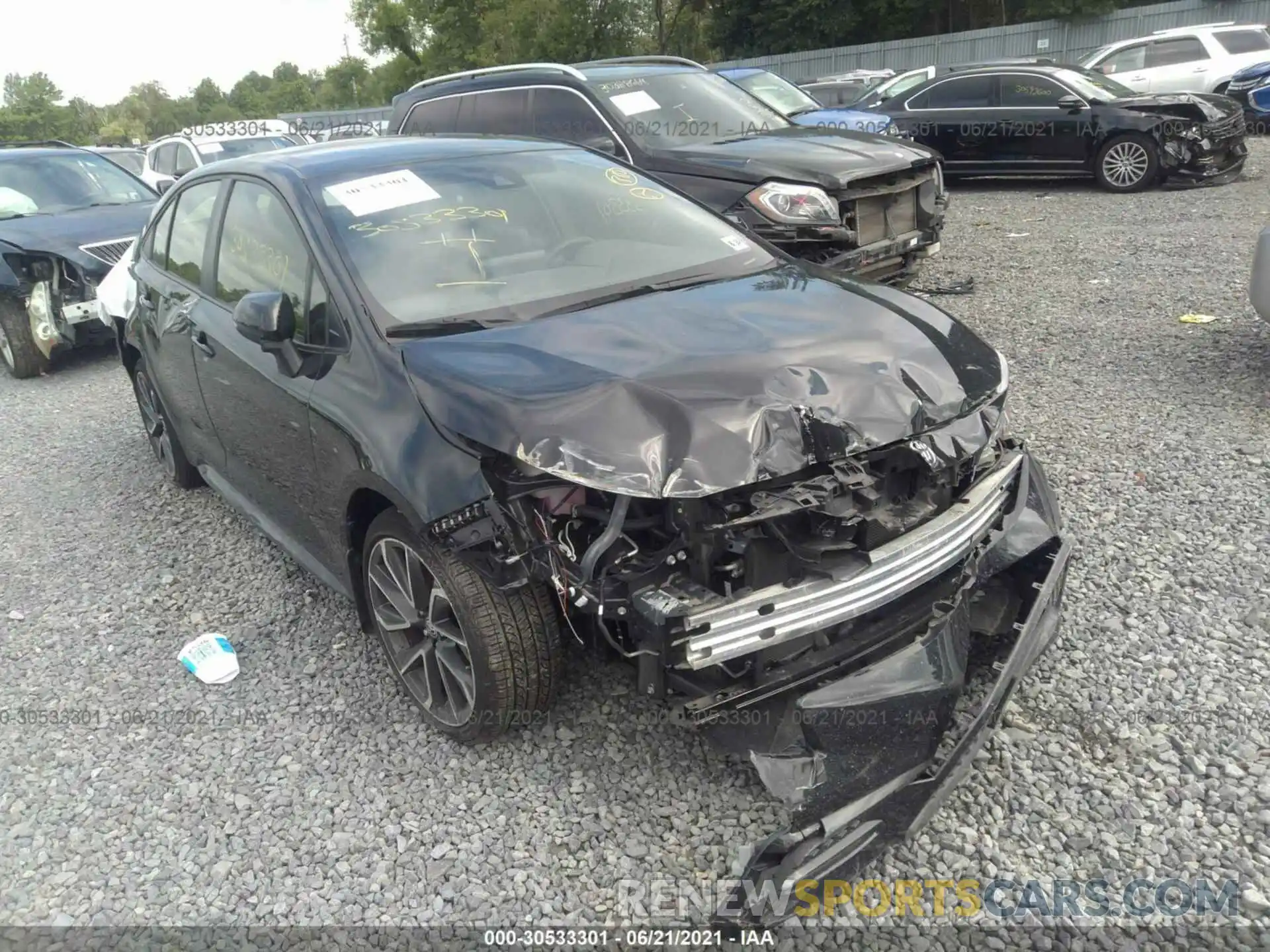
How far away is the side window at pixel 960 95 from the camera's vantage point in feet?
39.3

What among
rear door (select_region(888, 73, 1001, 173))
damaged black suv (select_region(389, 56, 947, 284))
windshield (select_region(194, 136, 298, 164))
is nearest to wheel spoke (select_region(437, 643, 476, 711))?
damaged black suv (select_region(389, 56, 947, 284))

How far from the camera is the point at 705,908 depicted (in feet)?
7.69

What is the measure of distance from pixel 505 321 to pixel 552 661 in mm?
1067

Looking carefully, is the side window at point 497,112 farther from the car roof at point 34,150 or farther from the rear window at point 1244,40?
the rear window at point 1244,40

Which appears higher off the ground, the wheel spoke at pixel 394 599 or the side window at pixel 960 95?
the side window at pixel 960 95

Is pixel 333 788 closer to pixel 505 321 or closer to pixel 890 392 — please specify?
pixel 505 321

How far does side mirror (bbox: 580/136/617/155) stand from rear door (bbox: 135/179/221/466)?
3.42 m

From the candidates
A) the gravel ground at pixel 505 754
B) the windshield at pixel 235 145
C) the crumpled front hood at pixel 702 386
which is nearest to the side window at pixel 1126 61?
the gravel ground at pixel 505 754

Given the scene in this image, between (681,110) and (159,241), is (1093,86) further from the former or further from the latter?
(159,241)

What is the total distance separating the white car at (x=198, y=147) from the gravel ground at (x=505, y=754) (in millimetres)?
9708

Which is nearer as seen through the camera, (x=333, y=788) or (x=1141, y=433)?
(x=333, y=788)

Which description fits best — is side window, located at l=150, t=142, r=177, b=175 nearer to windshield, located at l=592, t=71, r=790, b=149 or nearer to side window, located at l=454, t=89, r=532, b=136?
side window, located at l=454, t=89, r=532, b=136

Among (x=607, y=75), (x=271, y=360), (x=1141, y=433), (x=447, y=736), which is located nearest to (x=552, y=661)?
(x=447, y=736)

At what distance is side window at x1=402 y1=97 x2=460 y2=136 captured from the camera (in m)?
8.27
